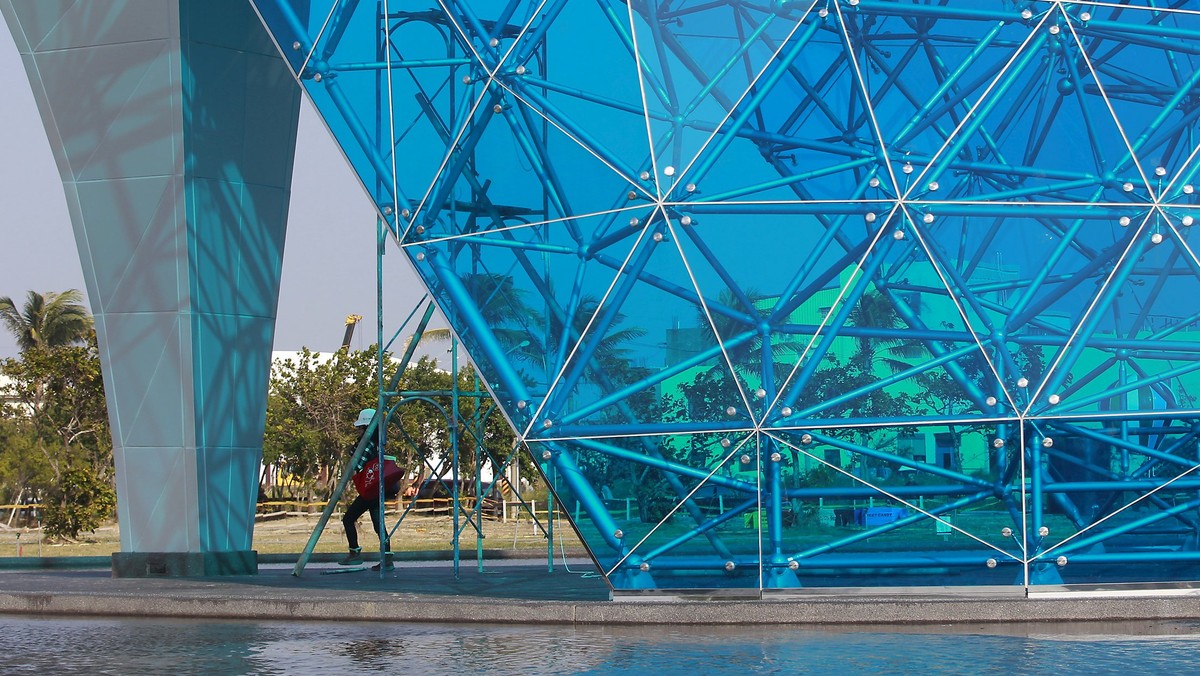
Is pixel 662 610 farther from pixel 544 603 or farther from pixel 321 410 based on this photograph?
pixel 321 410

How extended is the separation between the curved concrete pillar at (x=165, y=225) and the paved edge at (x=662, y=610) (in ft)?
10.6

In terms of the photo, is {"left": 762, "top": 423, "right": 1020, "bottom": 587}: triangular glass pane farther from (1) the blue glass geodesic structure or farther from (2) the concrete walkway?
(2) the concrete walkway

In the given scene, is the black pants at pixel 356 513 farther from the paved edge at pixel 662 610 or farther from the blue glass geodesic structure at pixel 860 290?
the blue glass geodesic structure at pixel 860 290

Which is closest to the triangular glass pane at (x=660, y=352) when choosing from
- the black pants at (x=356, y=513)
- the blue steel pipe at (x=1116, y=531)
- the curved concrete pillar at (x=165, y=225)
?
the blue steel pipe at (x=1116, y=531)

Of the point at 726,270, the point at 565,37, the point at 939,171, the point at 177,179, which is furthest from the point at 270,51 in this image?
the point at 939,171

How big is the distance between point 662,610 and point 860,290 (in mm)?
2678

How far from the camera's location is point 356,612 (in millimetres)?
10984

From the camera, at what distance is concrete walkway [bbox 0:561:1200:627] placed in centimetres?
994

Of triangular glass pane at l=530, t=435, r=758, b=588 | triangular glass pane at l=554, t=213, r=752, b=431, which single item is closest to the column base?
triangular glass pane at l=530, t=435, r=758, b=588

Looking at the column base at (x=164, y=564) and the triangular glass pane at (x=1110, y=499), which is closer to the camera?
the triangular glass pane at (x=1110, y=499)

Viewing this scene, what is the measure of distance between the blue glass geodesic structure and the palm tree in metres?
51.0

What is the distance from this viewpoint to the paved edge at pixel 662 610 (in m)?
9.91

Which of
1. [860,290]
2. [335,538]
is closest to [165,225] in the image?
[860,290]

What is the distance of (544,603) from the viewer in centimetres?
1059
